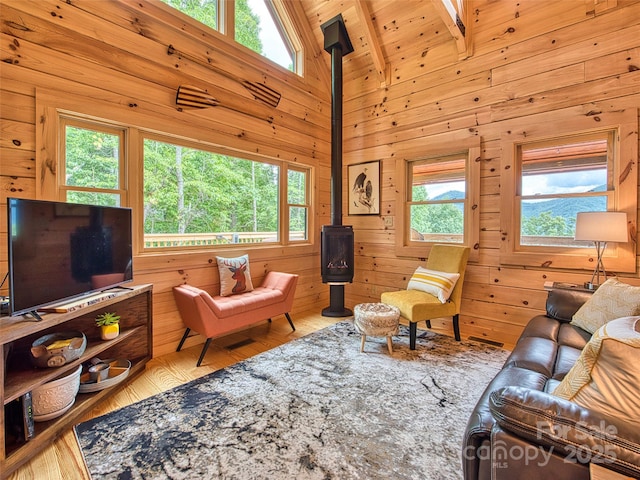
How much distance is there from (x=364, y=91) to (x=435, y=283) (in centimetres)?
295

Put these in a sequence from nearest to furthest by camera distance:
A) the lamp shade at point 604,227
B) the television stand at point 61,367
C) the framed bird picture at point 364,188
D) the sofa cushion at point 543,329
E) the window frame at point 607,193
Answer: the television stand at point 61,367 → the sofa cushion at point 543,329 → the lamp shade at point 604,227 → the window frame at point 607,193 → the framed bird picture at point 364,188

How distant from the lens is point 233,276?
3207mm

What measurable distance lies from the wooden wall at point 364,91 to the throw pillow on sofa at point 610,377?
7.99ft

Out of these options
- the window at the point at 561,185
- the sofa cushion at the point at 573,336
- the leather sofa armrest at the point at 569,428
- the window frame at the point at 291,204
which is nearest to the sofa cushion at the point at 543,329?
the sofa cushion at the point at 573,336

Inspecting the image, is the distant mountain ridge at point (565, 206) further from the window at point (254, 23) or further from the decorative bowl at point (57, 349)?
the decorative bowl at point (57, 349)

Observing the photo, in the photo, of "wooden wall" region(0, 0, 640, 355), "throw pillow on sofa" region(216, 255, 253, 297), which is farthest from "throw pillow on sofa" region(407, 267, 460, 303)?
"throw pillow on sofa" region(216, 255, 253, 297)

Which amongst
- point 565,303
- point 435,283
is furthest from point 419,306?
point 565,303

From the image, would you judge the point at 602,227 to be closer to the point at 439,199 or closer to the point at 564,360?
the point at 564,360

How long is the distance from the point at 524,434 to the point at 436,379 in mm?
1566

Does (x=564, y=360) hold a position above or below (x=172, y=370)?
above

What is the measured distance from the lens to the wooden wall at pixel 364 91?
2.23m

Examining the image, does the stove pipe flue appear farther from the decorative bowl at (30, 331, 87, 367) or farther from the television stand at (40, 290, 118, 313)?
the decorative bowl at (30, 331, 87, 367)

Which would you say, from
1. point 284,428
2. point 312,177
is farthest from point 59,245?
point 312,177

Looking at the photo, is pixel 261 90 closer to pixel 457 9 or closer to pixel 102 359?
pixel 457 9
